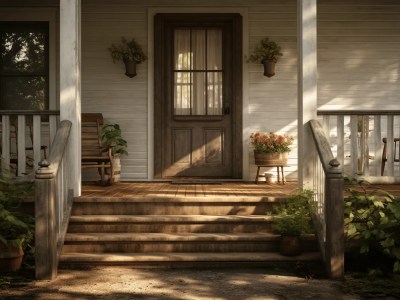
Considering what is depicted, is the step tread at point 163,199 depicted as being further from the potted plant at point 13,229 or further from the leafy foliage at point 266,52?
the leafy foliage at point 266,52

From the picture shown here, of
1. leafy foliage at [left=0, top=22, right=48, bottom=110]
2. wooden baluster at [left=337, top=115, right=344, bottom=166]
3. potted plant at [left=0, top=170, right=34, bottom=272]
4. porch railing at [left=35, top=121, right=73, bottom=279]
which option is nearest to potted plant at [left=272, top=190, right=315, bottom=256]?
wooden baluster at [left=337, top=115, right=344, bottom=166]

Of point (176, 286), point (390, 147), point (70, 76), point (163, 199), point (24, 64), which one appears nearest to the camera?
point (176, 286)

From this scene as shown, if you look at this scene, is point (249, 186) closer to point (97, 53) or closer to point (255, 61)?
point (255, 61)

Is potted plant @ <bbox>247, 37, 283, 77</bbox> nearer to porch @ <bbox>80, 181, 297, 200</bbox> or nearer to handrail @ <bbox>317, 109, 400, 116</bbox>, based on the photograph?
porch @ <bbox>80, 181, 297, 200</bbox>

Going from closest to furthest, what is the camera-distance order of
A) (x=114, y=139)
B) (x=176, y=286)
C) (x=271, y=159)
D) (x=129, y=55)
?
(x=176, y=286) → (x=271, y=159) → (x=114, y=139) → (x=129, y=55)

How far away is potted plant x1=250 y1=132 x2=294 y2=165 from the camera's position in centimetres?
730

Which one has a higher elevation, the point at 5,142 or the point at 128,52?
the point at 128,52

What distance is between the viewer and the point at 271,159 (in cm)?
730

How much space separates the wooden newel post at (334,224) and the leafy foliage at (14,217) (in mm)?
2696

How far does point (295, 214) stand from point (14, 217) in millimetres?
2592

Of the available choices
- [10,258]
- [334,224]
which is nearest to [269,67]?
[334,224]

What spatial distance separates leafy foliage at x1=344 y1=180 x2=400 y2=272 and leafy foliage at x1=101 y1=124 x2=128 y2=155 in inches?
138

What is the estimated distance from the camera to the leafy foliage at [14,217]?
449 cm

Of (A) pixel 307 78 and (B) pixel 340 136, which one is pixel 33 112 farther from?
(B) pixel 340 136
